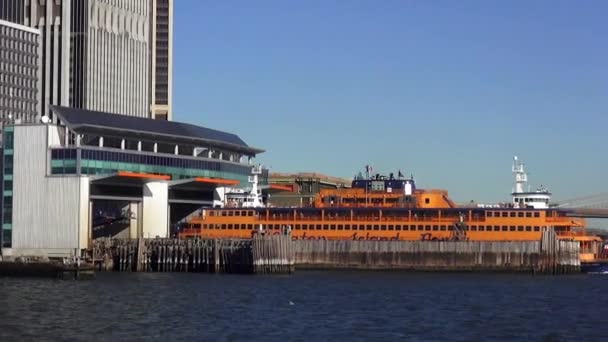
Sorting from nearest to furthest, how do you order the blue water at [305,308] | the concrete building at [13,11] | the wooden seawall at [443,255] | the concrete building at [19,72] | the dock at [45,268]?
1. the blue water at [305,308]
2. the dock at [45,268]
3. the wooden seawall at [443,255]
4. the concrete building at [19,72]
5. the concrete building at [13,11]

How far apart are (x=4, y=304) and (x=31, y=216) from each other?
43.7 m

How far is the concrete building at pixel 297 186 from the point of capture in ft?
538

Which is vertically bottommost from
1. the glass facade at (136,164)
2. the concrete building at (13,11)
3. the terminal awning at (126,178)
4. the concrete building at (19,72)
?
the terminal awning at (126,178)

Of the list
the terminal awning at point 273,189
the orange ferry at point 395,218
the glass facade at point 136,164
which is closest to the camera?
the orange ferry at point 395,218

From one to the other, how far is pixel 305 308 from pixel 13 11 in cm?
12626

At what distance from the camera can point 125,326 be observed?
225 feet

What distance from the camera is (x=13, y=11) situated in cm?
19225

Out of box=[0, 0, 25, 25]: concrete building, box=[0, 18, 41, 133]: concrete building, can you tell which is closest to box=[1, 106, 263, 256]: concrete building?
box=[0, 18, 41, 133]: concrete building

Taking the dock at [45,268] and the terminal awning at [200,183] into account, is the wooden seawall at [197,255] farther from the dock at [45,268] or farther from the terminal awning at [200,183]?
the terminal awning at [200,183]

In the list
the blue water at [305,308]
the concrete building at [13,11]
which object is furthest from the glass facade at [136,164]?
the concrete building at [13,11]

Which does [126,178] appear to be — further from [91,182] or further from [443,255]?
[443,255]

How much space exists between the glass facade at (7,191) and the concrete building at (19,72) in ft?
163

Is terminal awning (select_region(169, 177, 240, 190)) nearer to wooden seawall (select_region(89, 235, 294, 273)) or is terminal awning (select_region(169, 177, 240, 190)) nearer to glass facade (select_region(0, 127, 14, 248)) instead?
wooden seawall (select_region(89, 235, 294, 273))

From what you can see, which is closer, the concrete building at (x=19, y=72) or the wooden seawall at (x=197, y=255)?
the wooden seawall at (x=197, y=255)
